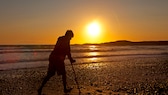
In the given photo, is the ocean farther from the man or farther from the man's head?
the man's head

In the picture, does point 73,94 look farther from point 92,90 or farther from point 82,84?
point 82,84

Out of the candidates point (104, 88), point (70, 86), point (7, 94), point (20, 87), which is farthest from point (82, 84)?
point (7, 94)

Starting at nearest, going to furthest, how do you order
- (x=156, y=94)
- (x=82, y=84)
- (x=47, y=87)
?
1. (x=156, y=94)
2. (x=47, y=87)
3. (x=82, y=84)

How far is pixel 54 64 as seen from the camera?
12.5m

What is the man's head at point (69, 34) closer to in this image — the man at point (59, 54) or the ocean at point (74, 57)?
the man at point (59, 54)

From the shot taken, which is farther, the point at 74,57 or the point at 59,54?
the point at 74,57

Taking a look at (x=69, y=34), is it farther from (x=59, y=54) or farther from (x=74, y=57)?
(x=74, y=57)

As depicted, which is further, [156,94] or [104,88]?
[104,88]

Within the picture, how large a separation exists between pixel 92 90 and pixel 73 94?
4.13ft

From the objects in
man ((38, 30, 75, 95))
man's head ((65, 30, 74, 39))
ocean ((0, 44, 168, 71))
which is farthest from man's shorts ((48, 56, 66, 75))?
ocean ((0, 44, 168, 71))

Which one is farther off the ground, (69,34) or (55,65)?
(69,34)

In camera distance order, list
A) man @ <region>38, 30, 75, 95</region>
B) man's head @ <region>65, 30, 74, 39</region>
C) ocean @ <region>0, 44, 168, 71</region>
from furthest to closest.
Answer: ocean @ <region>0, 44, 168, 71</region> < man's head @ <region>65, 30, 74, 39</region> < man @ <region>38, 30, 75, 95</region>

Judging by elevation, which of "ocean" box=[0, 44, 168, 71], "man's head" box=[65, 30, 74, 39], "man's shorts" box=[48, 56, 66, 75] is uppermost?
"man's head" box=[65, 30, 74, 39]

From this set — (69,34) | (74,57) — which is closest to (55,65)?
(69,34)
